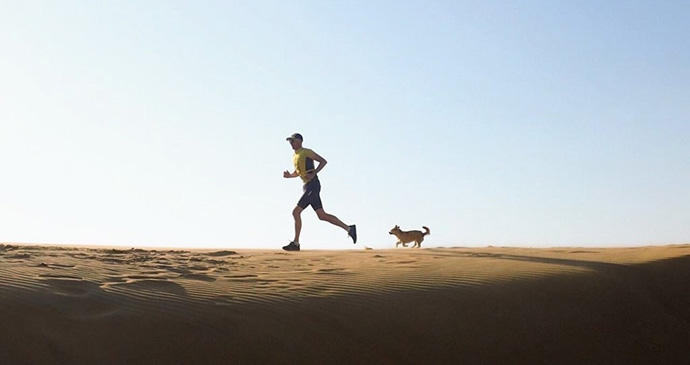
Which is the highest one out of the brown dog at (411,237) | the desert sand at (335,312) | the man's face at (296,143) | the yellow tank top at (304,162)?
the man's face at (296,143)

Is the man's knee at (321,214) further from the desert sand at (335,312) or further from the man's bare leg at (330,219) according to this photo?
the desert sand at (335,312)

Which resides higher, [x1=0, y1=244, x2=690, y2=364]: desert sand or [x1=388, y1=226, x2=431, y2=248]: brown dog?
[x1=388, y1=226, x2=431, y2=248]: brown dog

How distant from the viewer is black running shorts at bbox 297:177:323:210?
37.9 feet

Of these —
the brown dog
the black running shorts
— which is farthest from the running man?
the brown dog

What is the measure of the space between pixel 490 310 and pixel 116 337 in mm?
2993

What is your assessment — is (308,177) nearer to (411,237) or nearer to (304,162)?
(304,162)

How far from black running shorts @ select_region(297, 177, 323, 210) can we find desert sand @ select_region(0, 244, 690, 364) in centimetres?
350

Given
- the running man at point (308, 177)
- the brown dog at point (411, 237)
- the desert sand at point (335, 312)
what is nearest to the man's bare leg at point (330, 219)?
the running man at point (308, 177)

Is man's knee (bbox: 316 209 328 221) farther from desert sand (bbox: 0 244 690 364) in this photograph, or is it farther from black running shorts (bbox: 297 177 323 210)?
desert sand (bbox: 0 244 690 364)

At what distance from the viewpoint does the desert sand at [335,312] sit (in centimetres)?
Result: 471

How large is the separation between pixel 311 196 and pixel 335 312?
20.1 ft

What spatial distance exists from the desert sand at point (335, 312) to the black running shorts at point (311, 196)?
3.50 metres

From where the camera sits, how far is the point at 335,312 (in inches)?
216

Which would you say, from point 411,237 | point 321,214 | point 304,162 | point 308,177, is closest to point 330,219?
point 321,214
